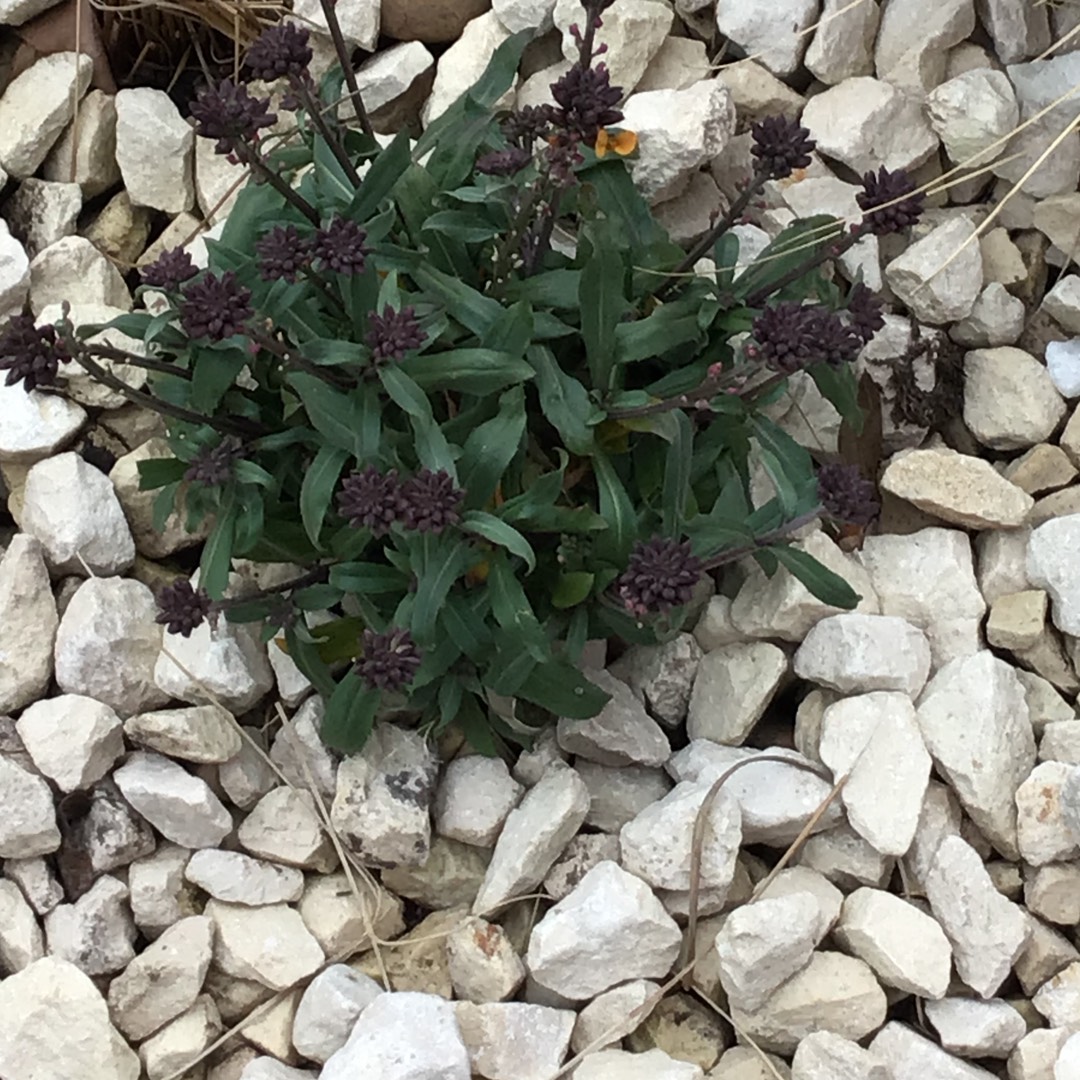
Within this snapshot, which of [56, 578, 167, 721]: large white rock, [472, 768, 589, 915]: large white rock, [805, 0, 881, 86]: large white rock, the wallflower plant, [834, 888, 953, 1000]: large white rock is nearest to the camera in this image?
the wallflower plant

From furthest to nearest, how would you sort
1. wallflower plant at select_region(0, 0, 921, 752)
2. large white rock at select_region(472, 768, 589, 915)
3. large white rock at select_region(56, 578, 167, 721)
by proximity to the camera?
large white rock at select_region(56, 578, 167, 721) < large white rock at select_region(472, 768, 589, 915) < wallflower plant at select_region(0, 0, 921, 752)

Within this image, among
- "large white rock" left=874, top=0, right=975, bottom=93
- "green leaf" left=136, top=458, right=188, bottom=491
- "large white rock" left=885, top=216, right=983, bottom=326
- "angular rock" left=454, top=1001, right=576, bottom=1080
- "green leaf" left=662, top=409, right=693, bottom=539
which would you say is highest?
"large white rock" left=874, top=0, right=975, bottom=93

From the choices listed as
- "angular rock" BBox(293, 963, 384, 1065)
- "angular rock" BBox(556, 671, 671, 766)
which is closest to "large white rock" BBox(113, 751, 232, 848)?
"angular rock" BBox(293, 963, 384, 1065)

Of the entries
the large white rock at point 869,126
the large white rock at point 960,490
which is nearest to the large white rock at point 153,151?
the large white rock at point 869,126

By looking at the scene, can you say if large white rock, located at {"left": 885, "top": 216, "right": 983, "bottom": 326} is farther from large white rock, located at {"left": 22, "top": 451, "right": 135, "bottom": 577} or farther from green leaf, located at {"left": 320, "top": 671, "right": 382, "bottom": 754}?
large white rock, located at {"left": 22, "top": 451, "right": 135, "bottom": 577}

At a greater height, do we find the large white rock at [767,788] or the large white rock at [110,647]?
the large white rock at [110,647]

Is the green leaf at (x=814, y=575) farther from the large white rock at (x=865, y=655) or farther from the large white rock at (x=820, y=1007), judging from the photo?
the large white rock at (x=820, y=1007)

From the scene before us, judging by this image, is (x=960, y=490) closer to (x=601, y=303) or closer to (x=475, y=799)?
(x=601, y=303)
